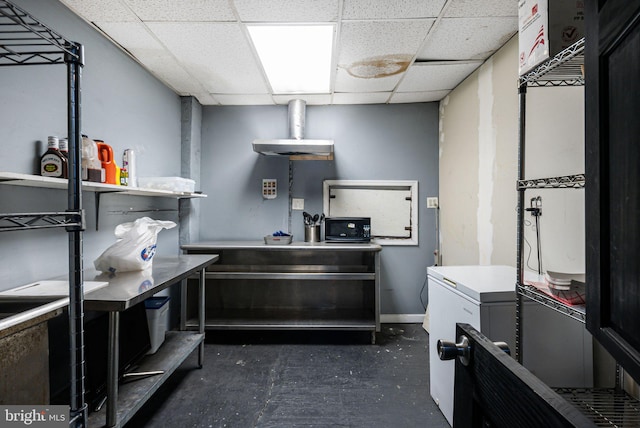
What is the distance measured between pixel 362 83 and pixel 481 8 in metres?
1.15

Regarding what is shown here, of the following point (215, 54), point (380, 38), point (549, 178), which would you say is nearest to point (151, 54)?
point (215, 54)

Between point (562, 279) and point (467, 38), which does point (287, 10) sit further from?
point (562, 279)

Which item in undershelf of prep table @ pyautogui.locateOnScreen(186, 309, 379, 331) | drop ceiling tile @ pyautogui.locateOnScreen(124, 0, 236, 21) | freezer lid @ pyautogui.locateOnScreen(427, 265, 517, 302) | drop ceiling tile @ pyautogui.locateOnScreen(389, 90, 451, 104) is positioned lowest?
undershelf of prep table @ pyautogui.locateOnScreen(186, 309, 379, 331)

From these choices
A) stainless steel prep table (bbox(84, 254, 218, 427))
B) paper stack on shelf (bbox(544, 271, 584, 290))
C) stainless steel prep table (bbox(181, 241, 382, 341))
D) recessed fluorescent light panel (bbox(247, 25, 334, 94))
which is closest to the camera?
paper stack on shelf (bbox(544, 271, 584, 290))

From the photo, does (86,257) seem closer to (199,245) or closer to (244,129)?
(199,245)

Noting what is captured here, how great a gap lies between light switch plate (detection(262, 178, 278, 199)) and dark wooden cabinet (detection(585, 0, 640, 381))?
9.76ft

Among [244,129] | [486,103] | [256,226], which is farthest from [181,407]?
[486,103]

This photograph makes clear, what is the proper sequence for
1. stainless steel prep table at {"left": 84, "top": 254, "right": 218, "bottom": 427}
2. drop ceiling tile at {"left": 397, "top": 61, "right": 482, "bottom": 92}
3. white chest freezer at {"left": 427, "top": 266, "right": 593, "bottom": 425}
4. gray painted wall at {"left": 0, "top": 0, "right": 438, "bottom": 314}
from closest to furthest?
stainless steel prep table at {"left": 84, "top": 254, "right": 218, "bottom": 427}
white chest freezer at {"left": 427, "top": 266, "right": 593, "bottom": 425}
gray painted wall at {"left": 0, "top": 0, "right": 438, "bottom": 314}
drop ceiling tile at {"left": 397, "top": 61, "right": 482, "bottom": 92}

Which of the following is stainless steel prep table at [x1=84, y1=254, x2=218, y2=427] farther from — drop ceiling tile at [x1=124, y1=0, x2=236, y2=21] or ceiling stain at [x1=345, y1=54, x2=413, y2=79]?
ceiling stain at [x1=345, y1=54, x2=413, y2=79]

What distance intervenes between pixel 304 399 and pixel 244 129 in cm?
266

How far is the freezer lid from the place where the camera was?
4.58 feet

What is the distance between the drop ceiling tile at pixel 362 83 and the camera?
2.65 metres

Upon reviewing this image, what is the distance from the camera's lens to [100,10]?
1.76m

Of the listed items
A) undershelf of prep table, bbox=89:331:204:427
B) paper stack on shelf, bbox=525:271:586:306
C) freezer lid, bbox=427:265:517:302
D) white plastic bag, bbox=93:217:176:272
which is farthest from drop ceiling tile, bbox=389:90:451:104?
undershelf of prep table, bbox=89:331:204:427
